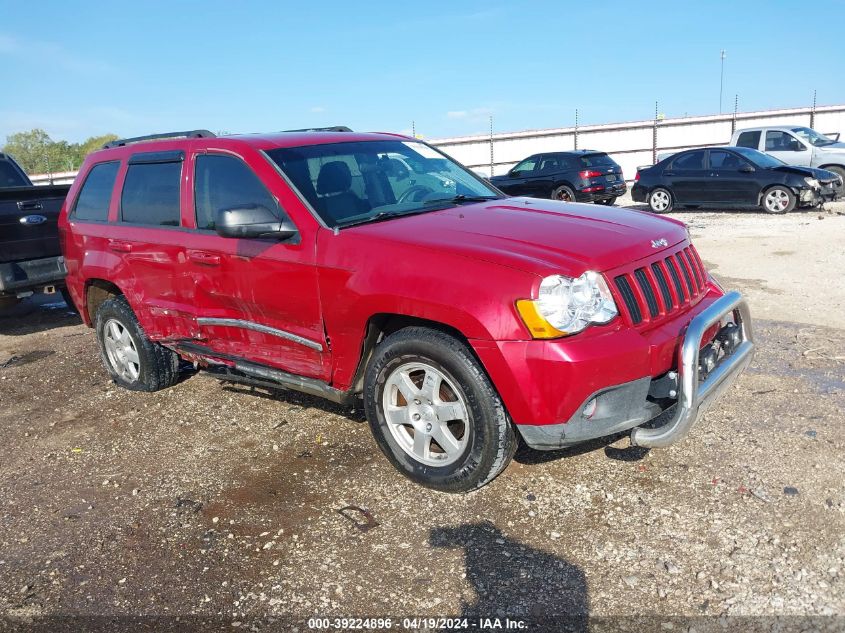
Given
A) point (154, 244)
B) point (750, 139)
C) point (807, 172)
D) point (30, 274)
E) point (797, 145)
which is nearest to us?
point (154, 244)

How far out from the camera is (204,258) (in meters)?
4.35

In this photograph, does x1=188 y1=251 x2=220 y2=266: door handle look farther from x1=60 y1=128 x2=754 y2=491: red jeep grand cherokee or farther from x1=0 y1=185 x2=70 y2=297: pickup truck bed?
x1=0 y1=185 x2=70 y2=297: pickup truck bed

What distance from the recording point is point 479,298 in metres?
3.17

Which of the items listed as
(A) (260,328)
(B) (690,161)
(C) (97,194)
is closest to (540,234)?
(A) (260,328)

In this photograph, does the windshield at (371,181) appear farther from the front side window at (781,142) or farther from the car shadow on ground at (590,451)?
the front side window at (781,142)

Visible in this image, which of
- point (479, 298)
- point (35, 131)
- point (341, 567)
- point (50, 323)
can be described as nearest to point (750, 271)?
point (479, 298)

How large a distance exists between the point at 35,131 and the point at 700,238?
6246 centimetres

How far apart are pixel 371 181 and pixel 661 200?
13.6m

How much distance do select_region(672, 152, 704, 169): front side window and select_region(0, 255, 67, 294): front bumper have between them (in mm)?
13202

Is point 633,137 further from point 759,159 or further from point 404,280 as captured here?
point 404,280

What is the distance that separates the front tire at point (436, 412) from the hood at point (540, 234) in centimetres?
47

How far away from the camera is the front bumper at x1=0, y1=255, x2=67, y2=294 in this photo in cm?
710

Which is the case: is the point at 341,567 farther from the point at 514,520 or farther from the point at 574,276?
the point at 574,276

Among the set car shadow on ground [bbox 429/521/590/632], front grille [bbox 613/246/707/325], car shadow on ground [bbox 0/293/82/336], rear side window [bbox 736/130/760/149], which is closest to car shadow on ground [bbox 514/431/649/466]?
car shadow on ground [bbox 429/521/590/632]
